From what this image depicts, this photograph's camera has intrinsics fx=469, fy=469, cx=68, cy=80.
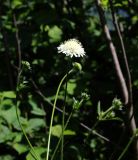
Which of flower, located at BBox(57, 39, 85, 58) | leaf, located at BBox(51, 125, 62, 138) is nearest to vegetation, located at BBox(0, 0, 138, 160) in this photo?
leaf, located at BBox(51, 125, 62, 138)

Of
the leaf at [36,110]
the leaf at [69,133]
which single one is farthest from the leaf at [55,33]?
the leaf at [69,133]

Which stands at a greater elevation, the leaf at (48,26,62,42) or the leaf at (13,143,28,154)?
the leaf at (48,26,62,42)

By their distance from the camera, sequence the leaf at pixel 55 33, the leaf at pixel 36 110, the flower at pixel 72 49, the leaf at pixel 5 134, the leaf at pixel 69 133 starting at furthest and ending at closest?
the leaf at pixel 55 33, the leaf at pixel 36 110, the leaf at pixel 69 133, the leaf at pixel 5 134, the flower at pixel 72 49

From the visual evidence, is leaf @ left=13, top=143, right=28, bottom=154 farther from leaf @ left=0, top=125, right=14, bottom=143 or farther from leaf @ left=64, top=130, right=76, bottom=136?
leaf @ left=64, top=130, right=76, bottom=136

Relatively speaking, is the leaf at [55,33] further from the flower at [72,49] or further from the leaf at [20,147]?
the flower at [72,49]

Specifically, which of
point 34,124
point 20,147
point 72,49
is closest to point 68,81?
point 34,124

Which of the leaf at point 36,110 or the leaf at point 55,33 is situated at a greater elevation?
the leaf at point 55,33

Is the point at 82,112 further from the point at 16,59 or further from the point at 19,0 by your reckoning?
the point at 19,0

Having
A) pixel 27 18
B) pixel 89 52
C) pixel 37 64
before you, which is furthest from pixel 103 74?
pixel 27 18
